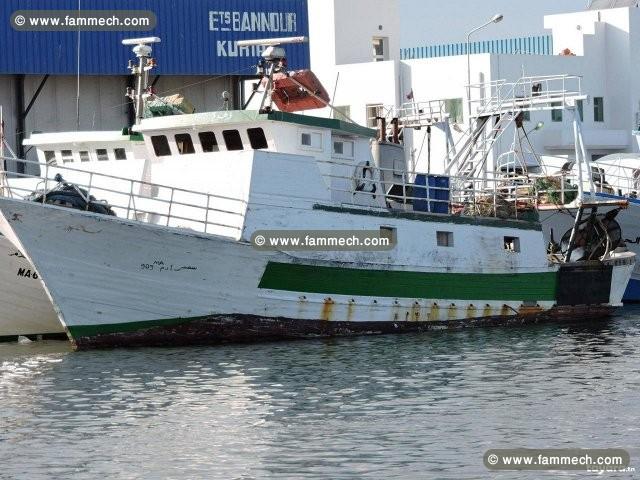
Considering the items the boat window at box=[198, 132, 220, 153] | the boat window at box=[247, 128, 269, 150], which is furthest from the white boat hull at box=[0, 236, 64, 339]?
the boat window at box=[247, 128, 269, 150]

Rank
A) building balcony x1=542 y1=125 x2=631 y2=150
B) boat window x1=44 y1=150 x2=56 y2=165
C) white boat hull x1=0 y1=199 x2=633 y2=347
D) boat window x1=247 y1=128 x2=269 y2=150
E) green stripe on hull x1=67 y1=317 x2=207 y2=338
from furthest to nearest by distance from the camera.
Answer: building balcony x1=542 y1=125 x2=631 y2=150
boat window x1=44 y1=150 x2=56 y2=165
boat window x1=247 y1=128 x2=269 y2=150
green stripe on hull x1=67 y1=317 x2=207 y2=338
white boat hull x1=0 y1=199 x2=633 y2=347

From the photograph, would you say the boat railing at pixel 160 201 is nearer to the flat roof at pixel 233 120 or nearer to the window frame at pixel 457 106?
the flat roof at pixel 233 120

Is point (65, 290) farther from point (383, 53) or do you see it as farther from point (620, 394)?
point (383, 53)

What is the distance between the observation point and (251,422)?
17219 mm

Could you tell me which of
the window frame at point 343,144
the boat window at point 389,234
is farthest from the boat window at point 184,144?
the boat window at point 389,234

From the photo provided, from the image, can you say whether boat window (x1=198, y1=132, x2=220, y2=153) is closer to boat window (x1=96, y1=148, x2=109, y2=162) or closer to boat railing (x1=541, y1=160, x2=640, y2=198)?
boat window (x1=96, y1=148, x2=109, y2=162)

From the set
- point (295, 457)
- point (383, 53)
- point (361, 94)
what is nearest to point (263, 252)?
point (295, 457)

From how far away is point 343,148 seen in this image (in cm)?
2608

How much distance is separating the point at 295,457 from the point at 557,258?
16.1 meters

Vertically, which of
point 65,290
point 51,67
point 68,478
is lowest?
point 68,478

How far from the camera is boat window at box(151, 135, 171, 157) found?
2545 cm

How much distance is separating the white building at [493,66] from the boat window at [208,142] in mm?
25774

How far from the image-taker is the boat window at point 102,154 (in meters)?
27.1

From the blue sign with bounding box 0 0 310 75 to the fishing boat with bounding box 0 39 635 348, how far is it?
12.9m
